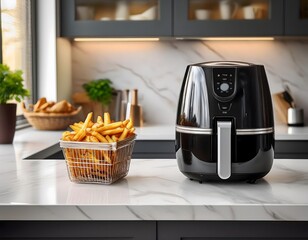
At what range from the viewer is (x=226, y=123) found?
1.41 metres

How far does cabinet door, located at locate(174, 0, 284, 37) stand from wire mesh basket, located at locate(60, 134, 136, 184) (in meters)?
1.84

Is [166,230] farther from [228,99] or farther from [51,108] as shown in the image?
[51,108]

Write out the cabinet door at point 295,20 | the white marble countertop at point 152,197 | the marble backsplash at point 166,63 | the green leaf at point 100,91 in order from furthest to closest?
the marble backsplash at point 166,63 → the green leaf at point 100,91 → the cabinet door at point 295,20 → the white marble countertop at point 152,197

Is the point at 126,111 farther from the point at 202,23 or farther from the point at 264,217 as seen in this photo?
the point at 264,217

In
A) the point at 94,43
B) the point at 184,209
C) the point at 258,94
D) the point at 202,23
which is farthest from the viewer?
the point at 94,43

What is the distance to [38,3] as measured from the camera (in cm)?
329

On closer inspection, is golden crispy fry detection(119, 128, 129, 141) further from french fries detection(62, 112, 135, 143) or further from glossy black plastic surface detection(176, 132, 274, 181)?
glossy black plastic surface detection(176, 132, 274, 181)

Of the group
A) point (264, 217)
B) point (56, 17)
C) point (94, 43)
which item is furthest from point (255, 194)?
point (94, 43)

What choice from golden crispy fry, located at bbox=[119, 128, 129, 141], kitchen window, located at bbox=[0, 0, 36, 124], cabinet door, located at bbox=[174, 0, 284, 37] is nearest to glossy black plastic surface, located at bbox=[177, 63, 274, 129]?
golden crispy fry, located at bbox=[119, 128, 129, 141]

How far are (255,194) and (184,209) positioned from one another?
212mm

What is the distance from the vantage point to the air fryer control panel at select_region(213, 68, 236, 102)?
4.68 feet

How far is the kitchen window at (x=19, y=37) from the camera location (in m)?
2.93

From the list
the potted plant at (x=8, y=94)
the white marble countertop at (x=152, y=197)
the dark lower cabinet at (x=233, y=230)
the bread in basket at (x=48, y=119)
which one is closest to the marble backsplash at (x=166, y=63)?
the bread in basket at (x=48, y=119)

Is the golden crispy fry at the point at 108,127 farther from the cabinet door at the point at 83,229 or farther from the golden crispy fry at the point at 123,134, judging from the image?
the cabinet door at the point at 83,229
